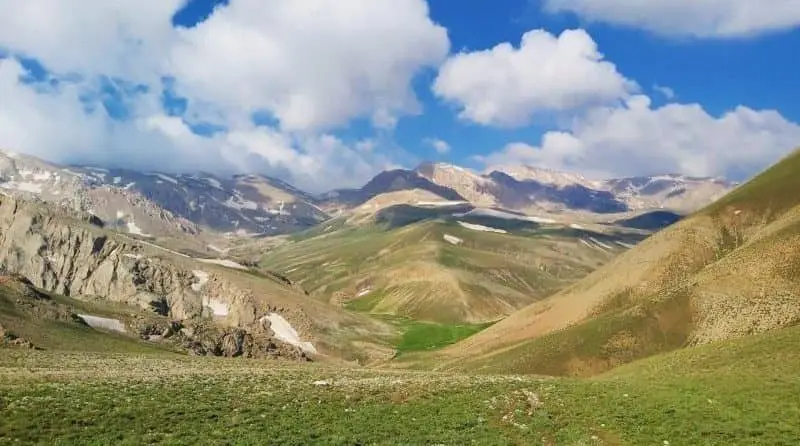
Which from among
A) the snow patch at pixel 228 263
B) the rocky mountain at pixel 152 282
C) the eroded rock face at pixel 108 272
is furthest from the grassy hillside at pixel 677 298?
the snow patch at pixel 228 263

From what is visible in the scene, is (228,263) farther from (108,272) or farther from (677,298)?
(677,298)

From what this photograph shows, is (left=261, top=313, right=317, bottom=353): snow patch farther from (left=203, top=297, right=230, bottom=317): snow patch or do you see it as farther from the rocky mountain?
(left=203, top=297, right=230, bottom=317): snow patch

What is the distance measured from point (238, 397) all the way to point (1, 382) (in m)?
14.6

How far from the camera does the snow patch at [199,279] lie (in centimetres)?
14700

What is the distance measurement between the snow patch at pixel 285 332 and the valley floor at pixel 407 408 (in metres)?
86.0

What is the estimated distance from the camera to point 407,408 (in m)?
38.1

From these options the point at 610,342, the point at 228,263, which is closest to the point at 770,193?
the point at 610,342

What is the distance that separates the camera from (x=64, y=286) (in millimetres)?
146000

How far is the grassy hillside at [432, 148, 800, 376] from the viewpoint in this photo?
69.5 metres

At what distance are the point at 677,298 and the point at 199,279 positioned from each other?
110255mm

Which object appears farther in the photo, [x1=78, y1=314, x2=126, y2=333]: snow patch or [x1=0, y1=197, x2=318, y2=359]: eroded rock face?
[x1=0, y1=197, x2=318, y2=359]: eroded rock face

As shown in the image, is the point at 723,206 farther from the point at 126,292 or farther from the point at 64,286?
the point at 64,286

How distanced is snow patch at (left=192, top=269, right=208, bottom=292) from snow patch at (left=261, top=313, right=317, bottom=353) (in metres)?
18.5

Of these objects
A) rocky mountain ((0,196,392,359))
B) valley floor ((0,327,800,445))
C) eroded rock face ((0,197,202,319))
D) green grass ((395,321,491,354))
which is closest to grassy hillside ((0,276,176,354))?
valley floor ((0,327,800,445))
